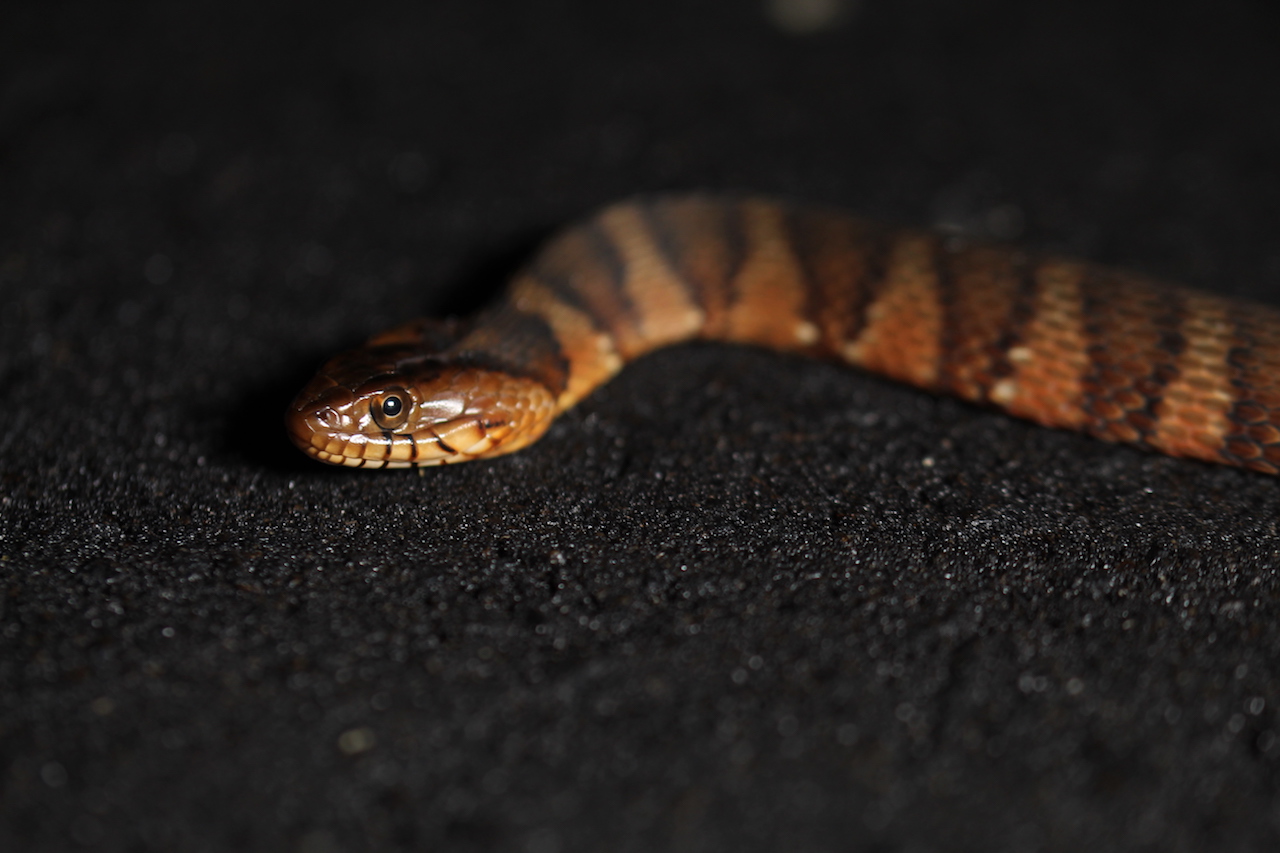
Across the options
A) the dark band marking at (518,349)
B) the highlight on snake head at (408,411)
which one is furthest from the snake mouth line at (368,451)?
the dark band marking at (518,349)

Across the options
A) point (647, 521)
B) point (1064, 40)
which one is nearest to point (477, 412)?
point (647, 521)

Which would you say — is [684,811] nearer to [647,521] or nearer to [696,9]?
[647,521]

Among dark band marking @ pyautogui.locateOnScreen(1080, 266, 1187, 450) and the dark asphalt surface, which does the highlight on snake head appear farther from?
dark band marking @ pyautogui.locateOnScreen(1080, 266, 1187, 450)

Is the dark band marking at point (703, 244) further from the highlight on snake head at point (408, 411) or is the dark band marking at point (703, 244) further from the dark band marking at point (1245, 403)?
the dark band marking at point (1245, 403)

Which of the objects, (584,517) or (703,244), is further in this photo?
(703,244)

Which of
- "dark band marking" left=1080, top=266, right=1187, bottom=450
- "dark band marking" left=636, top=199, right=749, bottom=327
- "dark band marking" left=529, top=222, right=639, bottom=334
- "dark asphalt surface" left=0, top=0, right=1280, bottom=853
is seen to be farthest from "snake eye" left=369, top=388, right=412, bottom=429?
"dark band marking" left=1080, top=266, right=1187, bottom=450

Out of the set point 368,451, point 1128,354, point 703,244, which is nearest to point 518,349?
point 368,451

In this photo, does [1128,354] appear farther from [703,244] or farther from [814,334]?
[703,244]
